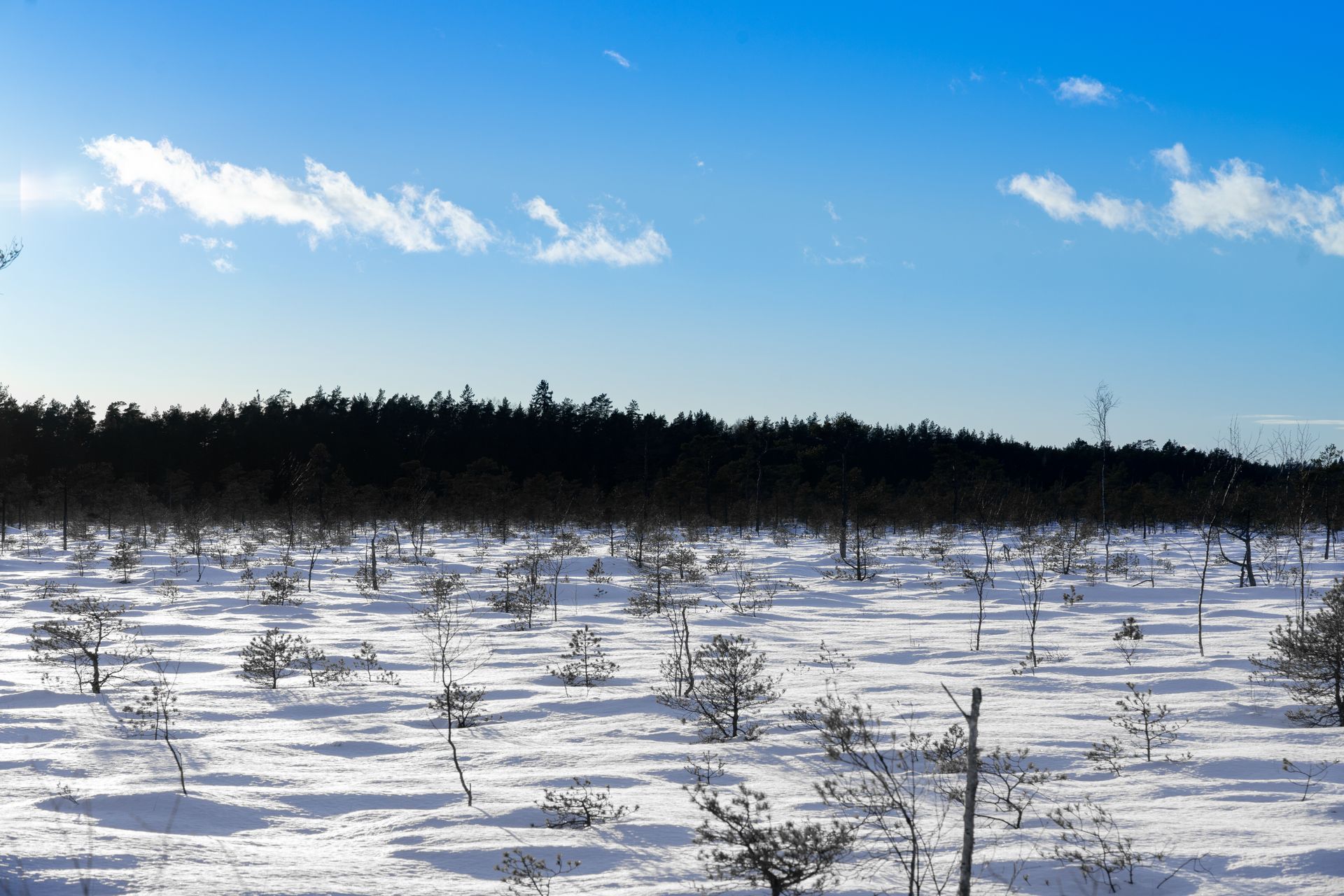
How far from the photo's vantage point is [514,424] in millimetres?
67812

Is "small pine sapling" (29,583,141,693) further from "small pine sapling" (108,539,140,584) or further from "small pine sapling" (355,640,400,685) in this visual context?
"small pine sapling" (108,539,140,584)

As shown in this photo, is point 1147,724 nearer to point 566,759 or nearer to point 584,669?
point 566,759

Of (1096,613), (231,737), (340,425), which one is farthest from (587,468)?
(231,737)

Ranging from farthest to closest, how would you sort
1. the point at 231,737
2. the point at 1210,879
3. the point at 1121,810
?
the point at 231,737
the point at 1121,810
the point at 1210,879

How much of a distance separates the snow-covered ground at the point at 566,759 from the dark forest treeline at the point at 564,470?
6173 millimetres

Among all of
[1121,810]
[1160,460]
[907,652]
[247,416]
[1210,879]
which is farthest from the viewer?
[1160,460]

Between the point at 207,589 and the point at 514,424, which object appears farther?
the point at 514,424

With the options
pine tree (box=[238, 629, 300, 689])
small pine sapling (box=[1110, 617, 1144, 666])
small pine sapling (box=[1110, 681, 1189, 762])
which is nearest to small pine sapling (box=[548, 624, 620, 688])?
pine tree (box=[238, 629, 300, 689])

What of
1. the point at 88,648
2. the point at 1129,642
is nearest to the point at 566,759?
the point at 88,648

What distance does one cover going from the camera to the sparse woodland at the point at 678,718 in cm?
425

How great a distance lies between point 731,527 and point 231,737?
31.3 m

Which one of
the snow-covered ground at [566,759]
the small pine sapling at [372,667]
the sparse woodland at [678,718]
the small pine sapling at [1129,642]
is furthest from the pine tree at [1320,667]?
the small pine sapling at [372,667]

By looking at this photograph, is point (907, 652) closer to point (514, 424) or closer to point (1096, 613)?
point (1096, 613)

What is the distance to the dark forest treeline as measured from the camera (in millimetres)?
33750
